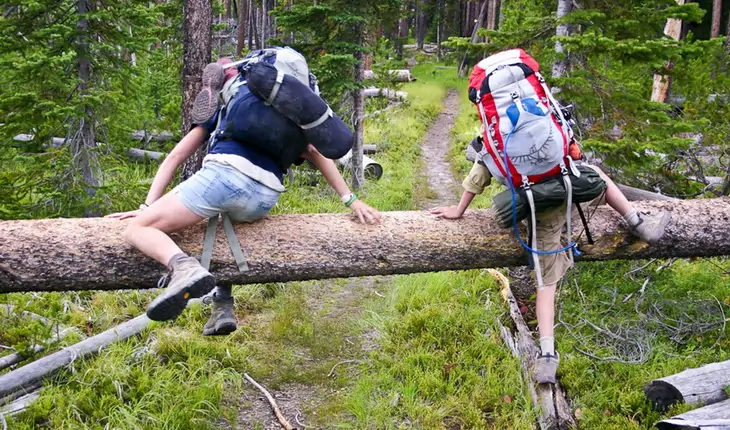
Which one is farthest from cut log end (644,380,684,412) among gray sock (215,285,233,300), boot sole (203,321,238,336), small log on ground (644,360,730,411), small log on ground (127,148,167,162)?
small log on ground (127,148,167,162)

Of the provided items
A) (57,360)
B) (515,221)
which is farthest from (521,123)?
(57,360)

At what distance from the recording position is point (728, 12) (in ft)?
75.7

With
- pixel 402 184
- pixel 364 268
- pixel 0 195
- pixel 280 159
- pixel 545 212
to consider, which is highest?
pixel 280 159

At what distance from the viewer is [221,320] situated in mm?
4266

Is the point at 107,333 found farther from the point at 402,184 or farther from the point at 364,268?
the point at 402,184

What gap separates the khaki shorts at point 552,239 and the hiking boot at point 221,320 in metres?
2.41

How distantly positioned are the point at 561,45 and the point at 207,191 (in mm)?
4798

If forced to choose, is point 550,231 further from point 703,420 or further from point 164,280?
point 164,280

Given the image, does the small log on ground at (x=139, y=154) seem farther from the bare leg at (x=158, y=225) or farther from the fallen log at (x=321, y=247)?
the bare leg at (x=158, y=225)

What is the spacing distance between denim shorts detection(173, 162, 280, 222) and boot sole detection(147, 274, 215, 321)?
0.58 metres

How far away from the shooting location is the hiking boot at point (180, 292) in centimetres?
331

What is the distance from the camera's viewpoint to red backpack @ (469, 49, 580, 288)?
379 centimetres

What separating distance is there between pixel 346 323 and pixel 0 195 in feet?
14.2

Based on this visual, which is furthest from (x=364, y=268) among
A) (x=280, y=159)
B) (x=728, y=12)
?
(x=728, y=12)
